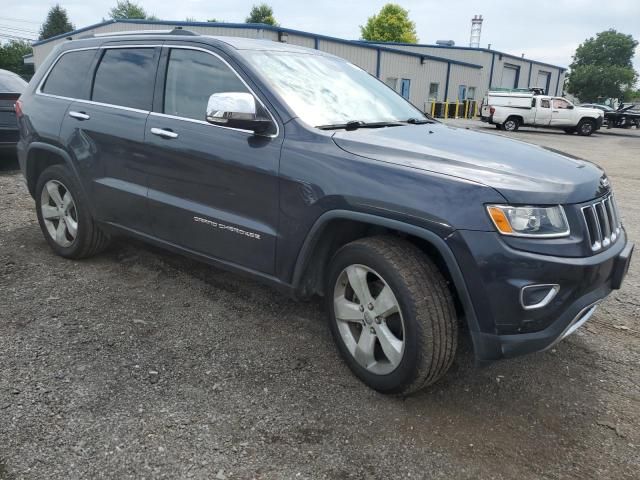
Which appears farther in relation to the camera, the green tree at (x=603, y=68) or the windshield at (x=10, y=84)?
the green tree at (x=603, y=68)

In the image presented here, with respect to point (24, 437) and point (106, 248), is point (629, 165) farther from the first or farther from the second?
point (24, 437)

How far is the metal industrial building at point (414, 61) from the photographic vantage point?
24.5 meters

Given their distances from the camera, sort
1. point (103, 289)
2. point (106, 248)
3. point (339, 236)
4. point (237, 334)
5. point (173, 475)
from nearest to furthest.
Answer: point (173, 475) → point (339, 236) → point (237, 334) → point (103, 289) → point (106, 248)

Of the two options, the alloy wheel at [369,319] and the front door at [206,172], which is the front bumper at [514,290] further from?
the front door at [206,172]

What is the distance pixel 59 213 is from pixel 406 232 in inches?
127

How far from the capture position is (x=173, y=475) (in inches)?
84.7

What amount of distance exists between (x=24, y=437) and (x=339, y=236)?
5.72ft

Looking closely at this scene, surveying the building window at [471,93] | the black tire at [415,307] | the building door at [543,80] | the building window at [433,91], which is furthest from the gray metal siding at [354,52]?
the building door at [543,80]

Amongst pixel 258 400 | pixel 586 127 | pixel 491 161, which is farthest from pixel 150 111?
pixel 586 127

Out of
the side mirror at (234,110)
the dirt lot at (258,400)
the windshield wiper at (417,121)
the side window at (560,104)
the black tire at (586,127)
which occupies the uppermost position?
the side mirror at (234,110)

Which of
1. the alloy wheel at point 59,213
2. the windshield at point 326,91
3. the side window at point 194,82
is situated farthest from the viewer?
the alloy wheel at point 59,213

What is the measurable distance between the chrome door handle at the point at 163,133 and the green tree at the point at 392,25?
61.6 metres

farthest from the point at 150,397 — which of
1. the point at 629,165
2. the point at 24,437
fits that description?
the point at 629,165

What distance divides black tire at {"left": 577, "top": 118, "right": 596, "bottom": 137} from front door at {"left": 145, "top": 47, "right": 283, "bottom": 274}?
26.2m
